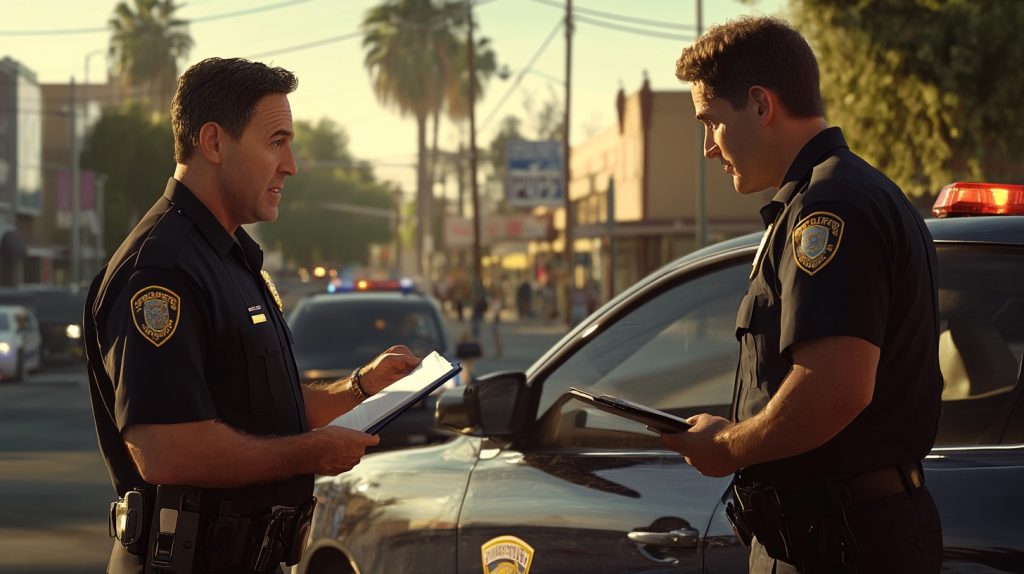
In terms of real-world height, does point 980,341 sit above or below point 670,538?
above

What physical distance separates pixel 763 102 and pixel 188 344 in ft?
3.97

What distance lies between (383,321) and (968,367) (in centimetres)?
1020

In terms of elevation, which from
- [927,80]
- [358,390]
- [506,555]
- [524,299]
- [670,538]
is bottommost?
[524,299]

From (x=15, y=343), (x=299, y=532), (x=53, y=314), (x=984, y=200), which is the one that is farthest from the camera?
(x=53, y=314)

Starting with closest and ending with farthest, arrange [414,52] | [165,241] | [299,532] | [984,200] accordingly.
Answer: [165,241]
[299,532]
[984,200]
[414,52]

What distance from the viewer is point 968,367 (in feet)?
13.8

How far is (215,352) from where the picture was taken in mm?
3221

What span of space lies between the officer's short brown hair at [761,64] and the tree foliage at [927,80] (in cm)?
2090

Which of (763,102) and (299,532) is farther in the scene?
(299,532)

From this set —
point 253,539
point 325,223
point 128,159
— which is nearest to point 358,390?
point 253,539

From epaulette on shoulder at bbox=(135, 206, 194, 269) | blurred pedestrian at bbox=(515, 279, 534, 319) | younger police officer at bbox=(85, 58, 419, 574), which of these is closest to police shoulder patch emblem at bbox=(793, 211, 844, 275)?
younger police officer at bbox=(85, 58, 419, 574)

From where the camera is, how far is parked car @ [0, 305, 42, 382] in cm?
2716

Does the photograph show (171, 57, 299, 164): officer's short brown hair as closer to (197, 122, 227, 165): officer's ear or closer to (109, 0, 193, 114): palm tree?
(197, 122, 227, 165): officer's ear

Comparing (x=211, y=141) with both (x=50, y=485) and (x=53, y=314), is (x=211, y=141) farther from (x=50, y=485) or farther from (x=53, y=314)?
(x=53, y=314)
